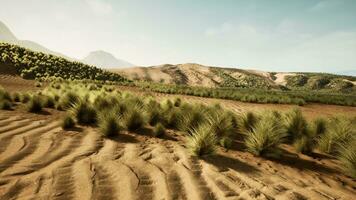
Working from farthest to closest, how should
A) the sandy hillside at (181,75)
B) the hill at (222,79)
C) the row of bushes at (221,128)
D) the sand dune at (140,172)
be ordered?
the sandy hillside at (181,75), the hill at (222,79), the row of bushes at (221,128), the sand dune at (140,172)

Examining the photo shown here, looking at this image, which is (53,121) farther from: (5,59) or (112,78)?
(112,78)

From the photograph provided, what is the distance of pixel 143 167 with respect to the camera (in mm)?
4199

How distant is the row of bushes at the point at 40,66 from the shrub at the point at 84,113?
25.7 m

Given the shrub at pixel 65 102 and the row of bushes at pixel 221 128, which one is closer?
the row of bushes at pixel 221 128

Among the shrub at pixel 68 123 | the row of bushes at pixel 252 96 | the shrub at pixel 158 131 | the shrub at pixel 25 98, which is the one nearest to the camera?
the shrub at pixel 158 131

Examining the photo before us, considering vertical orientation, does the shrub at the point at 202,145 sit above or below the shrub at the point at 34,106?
below

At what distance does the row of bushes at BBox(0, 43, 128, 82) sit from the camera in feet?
105

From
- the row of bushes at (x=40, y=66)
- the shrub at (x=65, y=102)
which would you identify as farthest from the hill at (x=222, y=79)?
the shrub at (x=65, y=102)

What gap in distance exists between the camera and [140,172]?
399 centimetres

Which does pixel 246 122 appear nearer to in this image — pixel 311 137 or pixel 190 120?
pixel 311 137

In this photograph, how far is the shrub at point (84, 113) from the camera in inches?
274

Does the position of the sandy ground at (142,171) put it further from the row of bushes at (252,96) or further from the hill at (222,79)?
the hill at (222,79)

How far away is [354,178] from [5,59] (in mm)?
38106

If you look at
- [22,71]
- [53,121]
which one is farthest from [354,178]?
[22,71]
